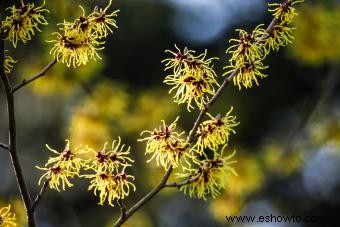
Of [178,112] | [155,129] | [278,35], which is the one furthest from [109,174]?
[178,112]

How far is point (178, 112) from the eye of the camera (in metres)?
4.80

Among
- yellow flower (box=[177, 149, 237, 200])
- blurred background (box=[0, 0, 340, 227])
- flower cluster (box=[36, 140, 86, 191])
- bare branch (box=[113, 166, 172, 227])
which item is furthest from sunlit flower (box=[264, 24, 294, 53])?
blurred background (box=[0, 0, 340, 227])

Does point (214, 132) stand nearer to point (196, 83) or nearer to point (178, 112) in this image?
point (196, 83)

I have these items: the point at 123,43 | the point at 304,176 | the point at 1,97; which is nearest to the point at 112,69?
the point at 123,43

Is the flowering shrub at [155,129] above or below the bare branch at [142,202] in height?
above

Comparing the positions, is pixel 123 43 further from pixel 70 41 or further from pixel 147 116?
pixel 70 41

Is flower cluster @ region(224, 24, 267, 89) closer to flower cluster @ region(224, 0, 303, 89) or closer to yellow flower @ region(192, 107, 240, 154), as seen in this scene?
flower cluster @ region(224, 0, 303, 89)

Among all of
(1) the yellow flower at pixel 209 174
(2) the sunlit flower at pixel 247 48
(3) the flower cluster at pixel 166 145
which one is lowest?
(1) the yellow flower at pixel 209 174

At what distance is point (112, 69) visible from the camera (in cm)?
596

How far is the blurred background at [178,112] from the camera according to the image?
3047 millimetres

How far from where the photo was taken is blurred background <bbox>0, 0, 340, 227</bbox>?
3047 millimetres

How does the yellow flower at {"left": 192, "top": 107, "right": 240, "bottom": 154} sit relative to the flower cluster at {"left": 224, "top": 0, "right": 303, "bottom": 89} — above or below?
below

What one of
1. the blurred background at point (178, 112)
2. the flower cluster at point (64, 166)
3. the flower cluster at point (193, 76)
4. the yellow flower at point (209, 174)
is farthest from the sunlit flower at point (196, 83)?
the blurred background at point (178, 112)

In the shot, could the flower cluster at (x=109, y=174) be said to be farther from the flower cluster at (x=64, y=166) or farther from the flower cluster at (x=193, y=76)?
the flower cluster at (x=193, y=76)
